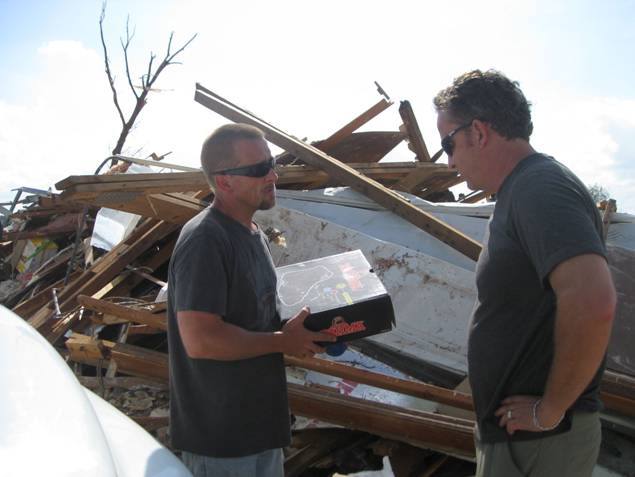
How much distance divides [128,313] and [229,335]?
70.6 inches

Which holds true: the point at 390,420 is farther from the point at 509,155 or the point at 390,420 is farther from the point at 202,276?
the point at 509,155

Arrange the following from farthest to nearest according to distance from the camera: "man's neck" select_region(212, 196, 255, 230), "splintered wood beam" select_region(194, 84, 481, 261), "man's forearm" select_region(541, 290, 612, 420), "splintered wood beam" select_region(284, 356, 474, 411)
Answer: "splintered wood beam" select_region(194, 84, 481, 261) → "splintered wood beam" select_region(284, 356, 474, 411) → "man's neck" select_region(212, 196, 255, 230) → "man's forearm" select_region(541, 290, 612, 420)

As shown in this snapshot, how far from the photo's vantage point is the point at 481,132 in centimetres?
162

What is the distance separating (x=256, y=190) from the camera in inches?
77.6

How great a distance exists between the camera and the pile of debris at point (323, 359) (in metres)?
2.94

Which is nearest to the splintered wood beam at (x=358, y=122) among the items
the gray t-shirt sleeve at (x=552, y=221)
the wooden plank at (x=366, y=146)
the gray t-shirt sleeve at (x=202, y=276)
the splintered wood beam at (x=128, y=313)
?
the wooden plank at (x=366, y=146)

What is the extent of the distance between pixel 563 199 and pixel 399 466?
226cm

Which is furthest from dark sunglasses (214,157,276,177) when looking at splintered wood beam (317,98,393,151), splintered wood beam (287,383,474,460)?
splintered wood beam (317,98,393,151)

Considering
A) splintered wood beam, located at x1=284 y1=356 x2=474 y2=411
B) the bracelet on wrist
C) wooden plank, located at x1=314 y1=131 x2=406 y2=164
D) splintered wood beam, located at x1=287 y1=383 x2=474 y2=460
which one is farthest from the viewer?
wooden plank, located at x1=314 y1=131 x2=406 y2=164

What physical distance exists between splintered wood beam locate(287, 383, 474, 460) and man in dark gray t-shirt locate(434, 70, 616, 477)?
120 centimetres

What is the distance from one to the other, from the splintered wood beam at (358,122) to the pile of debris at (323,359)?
44 cm

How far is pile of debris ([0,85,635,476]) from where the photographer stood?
2939 millimetres

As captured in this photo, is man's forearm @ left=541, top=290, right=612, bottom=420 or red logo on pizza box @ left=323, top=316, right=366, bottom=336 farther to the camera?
red logo on pizza box @ left=323, top=316, right=366, bottom=336

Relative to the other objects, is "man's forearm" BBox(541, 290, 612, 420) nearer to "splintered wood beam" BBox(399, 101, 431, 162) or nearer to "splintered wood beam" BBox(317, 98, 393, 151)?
"splintered wood beam" BBox(317, 98, 393, 151)
